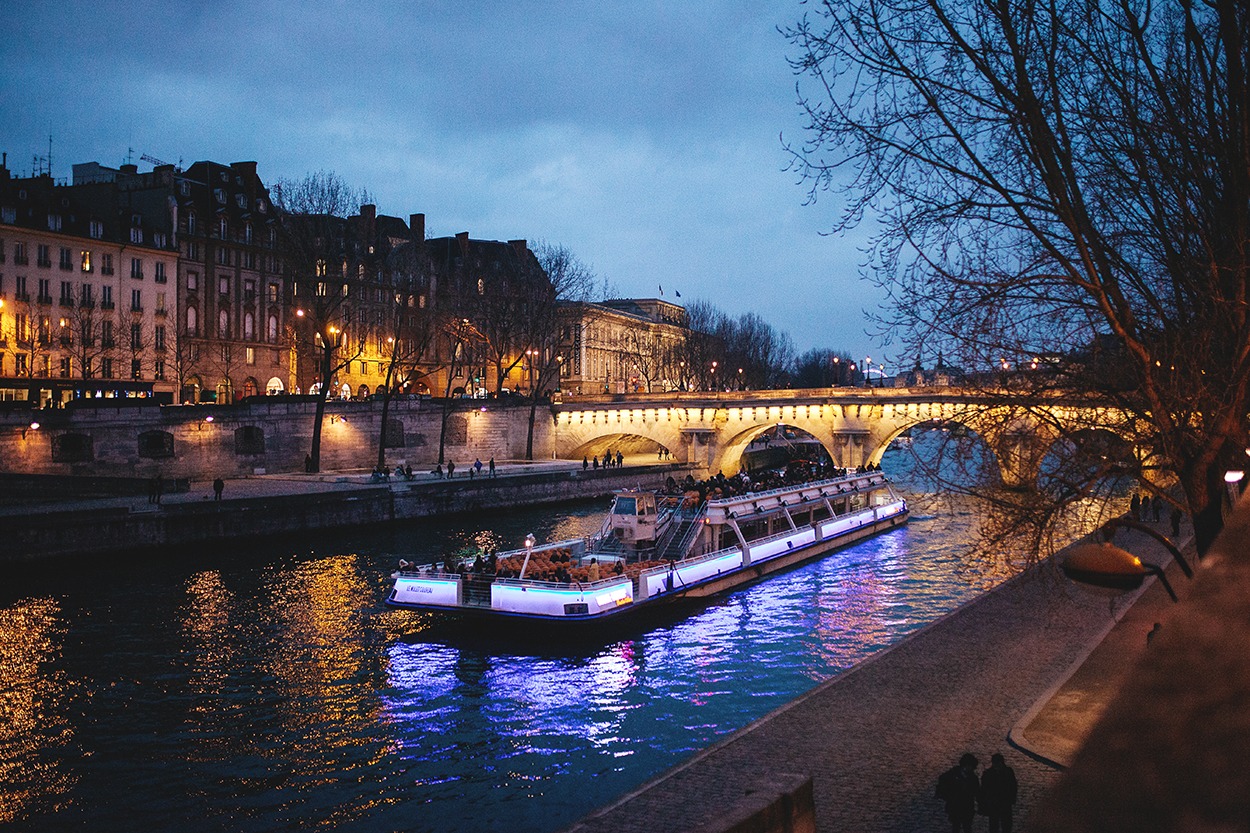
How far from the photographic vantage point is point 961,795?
1092 cm

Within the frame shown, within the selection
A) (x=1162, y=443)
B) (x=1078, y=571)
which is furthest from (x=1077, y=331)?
(x=1078, y=571)

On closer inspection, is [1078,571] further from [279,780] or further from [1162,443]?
[279,780]

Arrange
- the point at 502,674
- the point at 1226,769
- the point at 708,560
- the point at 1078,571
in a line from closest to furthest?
the point at 1226,769, the point at 1078,571, the point at 502,674, the point at 708,560

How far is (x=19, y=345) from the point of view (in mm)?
53250

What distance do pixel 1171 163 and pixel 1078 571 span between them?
219 inches

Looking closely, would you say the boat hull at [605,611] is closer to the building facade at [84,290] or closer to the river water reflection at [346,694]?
the river water reflection at [346,694]

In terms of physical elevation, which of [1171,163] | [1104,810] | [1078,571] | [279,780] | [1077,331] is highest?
[1171,163]

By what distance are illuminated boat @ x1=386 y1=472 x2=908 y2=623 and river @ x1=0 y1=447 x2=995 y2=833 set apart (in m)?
0.83

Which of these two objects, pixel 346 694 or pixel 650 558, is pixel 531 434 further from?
pixel 346 694

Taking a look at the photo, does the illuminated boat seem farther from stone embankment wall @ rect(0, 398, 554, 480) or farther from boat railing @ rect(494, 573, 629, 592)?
stone embankment wall @ rect(0, 398, 554, 480)

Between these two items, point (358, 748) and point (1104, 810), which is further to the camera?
point (358, 748)

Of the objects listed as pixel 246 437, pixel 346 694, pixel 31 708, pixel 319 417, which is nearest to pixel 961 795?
pixel 346 694

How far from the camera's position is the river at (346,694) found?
51.8 feet

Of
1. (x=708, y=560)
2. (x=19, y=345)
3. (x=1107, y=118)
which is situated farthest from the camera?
(x=19, y=345)
